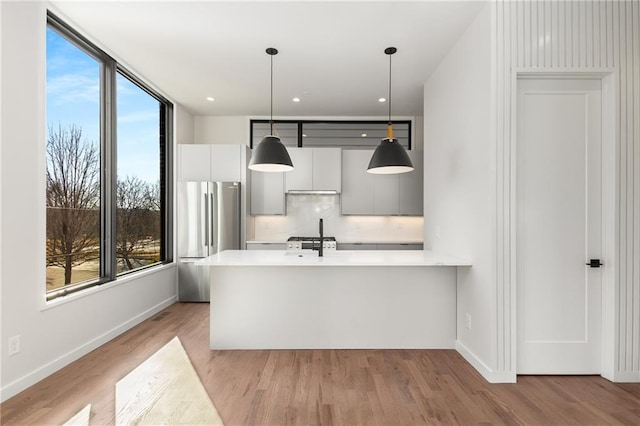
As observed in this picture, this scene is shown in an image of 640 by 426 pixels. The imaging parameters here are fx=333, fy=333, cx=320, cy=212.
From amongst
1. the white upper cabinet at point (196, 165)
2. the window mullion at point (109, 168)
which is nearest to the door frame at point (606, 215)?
the window mullion at point (109, 168)

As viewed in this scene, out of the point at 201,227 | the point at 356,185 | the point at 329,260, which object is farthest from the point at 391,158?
the point at 201,227

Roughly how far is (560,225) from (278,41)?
2.96m

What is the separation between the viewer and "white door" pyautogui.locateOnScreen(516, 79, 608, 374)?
263cm

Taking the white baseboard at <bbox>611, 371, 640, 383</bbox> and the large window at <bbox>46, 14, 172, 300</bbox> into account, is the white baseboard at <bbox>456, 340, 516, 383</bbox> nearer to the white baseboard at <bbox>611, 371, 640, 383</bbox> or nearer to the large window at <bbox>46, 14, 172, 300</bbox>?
the white baseboard at <bbox>611, 371, 640, 383</bbox>

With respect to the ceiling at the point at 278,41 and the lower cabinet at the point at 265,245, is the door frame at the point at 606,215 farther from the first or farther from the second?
the lower cabinet at the point at 265,245

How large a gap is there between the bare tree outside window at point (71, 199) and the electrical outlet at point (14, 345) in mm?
622

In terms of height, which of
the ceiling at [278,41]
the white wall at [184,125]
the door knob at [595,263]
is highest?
the ceiling at [278,41]

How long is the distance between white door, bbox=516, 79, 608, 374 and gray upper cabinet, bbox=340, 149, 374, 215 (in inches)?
119

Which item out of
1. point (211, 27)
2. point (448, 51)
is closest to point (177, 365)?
point (211, 27)

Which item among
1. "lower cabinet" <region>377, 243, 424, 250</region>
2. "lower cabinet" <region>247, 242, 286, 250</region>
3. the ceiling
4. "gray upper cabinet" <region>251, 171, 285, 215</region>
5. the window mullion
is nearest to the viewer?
the ceiling

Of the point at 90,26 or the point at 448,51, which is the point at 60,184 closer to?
the point at 90,26

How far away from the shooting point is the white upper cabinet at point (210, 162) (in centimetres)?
515

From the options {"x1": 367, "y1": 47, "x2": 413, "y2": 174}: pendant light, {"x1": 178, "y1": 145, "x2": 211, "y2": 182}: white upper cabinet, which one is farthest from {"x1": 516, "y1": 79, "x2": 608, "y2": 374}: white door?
{"x1": 178, "y1": 145, "x2": 211, "y2": 182}: white upper cabinet

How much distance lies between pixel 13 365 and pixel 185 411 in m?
1.32
